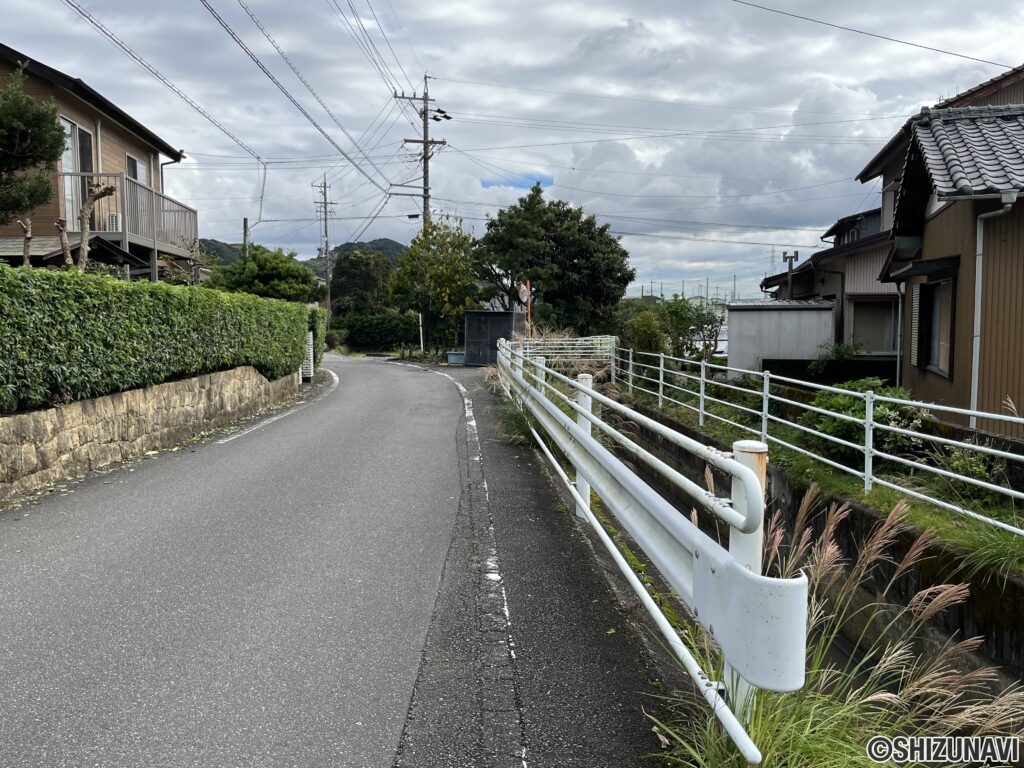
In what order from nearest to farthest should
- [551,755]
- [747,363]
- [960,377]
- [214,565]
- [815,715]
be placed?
1. [815,715]
2. [551,755]
3. [214,565]
4. [960,377]
5. [747,363]

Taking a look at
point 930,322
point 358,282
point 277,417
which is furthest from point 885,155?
point 358,282

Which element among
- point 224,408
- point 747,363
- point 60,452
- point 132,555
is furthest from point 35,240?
point 747,363

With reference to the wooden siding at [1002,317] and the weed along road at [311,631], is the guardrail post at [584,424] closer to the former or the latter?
the weed along road at [311,631]

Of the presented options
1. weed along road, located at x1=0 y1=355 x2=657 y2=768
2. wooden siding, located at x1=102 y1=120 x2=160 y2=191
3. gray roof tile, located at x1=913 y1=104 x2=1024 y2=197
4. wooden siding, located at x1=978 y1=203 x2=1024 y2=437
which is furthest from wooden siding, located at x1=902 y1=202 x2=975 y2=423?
wooden siding, located at x1=102 y1=120 x2=160 y2=191

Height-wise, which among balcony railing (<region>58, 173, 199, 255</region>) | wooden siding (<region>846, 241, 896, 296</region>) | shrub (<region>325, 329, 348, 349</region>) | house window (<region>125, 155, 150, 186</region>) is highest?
house window (<region>125, 155, 150, 186</region>)

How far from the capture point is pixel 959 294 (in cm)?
988

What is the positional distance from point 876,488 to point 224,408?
10752 millimetres

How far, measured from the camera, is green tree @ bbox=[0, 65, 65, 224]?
12.1 metres

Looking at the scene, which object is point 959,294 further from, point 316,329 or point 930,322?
point 316,329

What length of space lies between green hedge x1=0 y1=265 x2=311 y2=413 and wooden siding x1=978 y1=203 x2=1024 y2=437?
32.5 feet

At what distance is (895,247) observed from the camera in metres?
13.1

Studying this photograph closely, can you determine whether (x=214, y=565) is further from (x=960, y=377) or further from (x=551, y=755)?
(x=960, y=377)

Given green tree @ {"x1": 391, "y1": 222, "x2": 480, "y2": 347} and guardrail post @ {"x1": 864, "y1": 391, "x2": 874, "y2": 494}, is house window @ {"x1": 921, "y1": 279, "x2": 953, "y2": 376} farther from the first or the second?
green tree @ {"x1": 391, "y1": 222, "x2": 480, "y2": 347}

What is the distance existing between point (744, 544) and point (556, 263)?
3903cm
